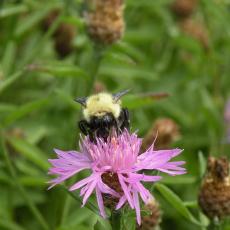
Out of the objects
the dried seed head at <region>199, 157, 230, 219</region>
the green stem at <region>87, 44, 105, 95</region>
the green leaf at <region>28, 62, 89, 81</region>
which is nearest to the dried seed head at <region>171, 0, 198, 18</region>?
the green stem at <region>87, 44, 105, 95</region>

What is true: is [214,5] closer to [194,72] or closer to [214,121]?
[214,121]

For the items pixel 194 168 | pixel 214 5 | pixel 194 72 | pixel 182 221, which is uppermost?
pixel 214 5

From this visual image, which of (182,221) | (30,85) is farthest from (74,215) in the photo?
(30,85)

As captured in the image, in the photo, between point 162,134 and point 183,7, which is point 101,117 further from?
point 183,7

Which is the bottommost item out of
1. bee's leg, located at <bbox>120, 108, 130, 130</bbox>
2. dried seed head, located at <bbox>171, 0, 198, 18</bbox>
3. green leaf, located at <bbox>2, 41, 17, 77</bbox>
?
bee's leg, located at <bbox>120, 108, 130, 130</bbox>

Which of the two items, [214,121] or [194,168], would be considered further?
[194,168]

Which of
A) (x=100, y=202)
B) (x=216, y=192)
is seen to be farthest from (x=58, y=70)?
(x=100, y=202)

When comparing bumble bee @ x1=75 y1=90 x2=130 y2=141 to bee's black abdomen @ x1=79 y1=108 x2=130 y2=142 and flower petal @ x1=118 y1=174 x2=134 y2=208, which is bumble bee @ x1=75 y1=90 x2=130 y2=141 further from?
flower petal @ x1=118 y1=174 x2=134 y2=208
